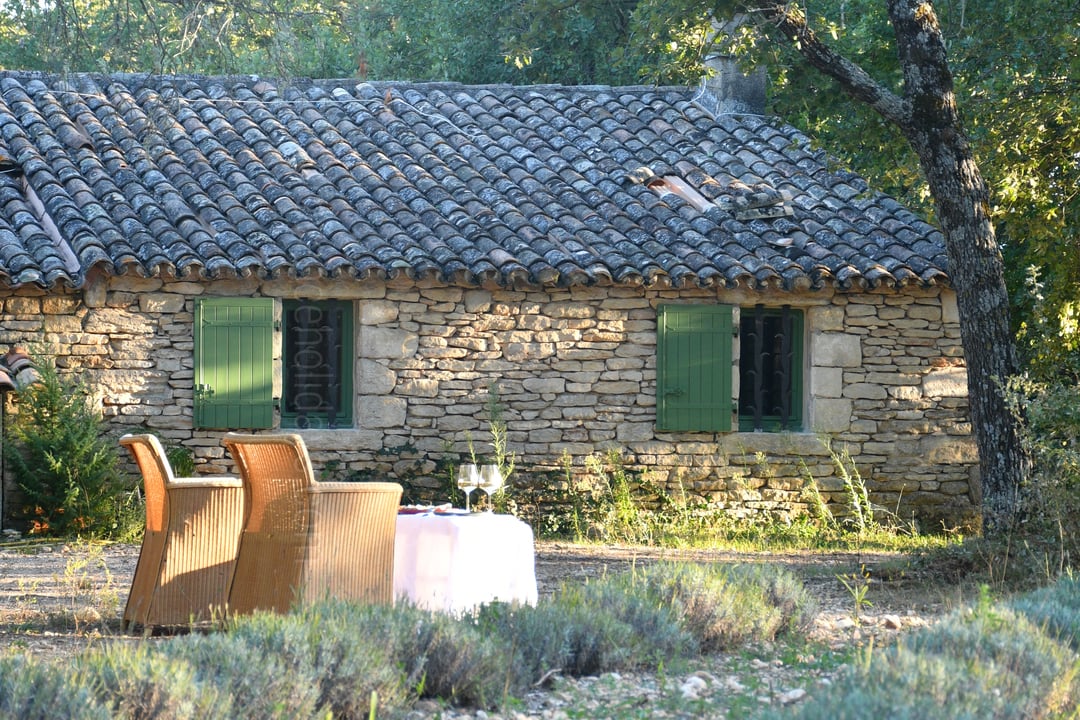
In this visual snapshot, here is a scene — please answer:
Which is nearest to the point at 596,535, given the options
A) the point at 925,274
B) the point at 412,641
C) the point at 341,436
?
the point at 341,436

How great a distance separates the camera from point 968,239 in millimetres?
8328

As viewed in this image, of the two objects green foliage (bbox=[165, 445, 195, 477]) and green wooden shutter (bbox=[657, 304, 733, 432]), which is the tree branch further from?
green foliage (bbox=[165, 445, 195, 477])

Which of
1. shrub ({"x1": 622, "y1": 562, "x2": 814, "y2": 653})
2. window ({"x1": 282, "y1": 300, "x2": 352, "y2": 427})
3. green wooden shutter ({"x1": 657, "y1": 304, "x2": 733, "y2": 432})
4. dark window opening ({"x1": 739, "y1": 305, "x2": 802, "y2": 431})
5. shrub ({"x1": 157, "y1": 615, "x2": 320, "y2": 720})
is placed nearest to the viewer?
shrub ({"x1": 157, "y1": 615, "x2": 320, "y2": 720})

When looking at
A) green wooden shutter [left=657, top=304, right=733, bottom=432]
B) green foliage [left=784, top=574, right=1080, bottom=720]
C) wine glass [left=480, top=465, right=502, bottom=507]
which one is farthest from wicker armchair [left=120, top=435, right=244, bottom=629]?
green wooden shutter [left=657, top=304, right=733, bottom=432]

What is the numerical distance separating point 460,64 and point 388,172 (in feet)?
21.2

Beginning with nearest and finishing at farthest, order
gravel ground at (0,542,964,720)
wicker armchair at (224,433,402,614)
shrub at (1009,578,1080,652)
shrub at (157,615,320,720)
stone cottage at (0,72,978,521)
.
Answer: shrub at (157,615,320,720) < gravel ground at (0,542,964,720) < shrub at (1009,578,1080,652) < wicker armchair at (224,433,402,614) < stone cottage at (0,72,978,521)

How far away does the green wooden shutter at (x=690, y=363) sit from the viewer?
11.1 meters

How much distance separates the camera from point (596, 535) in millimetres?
10742

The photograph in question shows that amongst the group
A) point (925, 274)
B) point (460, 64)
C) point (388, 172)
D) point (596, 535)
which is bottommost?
point (596, 535)

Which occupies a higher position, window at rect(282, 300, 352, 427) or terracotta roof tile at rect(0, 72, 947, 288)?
terracotta roof tile at rect(0, 72, 947, 288)

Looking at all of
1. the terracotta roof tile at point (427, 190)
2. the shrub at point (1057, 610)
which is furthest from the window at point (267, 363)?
the shrub at point (1057, 610)

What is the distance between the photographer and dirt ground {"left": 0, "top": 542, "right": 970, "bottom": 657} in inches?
242

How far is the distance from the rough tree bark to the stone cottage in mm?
1796

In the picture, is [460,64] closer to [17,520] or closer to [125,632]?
[17,520]
